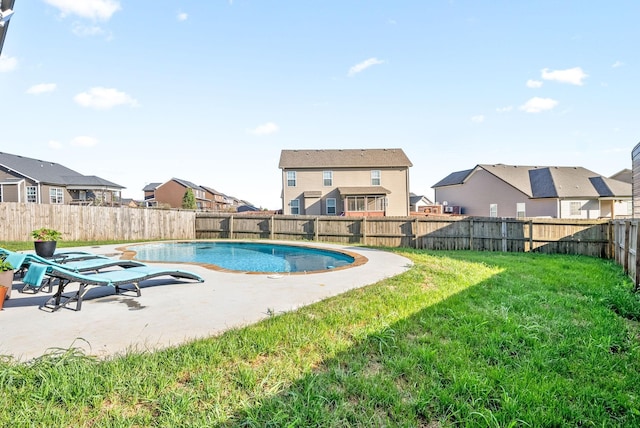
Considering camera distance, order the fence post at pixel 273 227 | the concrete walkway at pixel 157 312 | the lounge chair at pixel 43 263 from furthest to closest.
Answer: the fence post at pixel 273 227
the lounge chair at pixel 43 263
the concrete walkway at pixel 157 312

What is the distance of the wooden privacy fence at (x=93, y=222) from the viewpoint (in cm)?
1408

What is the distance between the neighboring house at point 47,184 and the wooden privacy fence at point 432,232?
639 inches

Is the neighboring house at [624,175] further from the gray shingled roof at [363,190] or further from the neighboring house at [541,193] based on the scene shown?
the gray shingled roof at [363,190]

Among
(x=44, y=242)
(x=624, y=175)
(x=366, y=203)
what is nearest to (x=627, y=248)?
(x=44, y=242)

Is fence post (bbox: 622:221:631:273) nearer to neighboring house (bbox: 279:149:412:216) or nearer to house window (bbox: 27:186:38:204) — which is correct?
neighboring house (bbox: 279:149:412:216)

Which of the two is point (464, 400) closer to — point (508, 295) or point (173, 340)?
point (173, 340)

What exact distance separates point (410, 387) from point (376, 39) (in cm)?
1349

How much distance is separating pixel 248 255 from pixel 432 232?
306 inches

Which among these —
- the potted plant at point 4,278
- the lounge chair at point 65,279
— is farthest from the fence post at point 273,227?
the potted plant at point 4,278

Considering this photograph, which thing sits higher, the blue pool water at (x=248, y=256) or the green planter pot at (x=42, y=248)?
the green planter pot at (x=42, y=248)

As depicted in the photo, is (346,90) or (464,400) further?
(346,90)

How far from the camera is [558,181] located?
1048 inches

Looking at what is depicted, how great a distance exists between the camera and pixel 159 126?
18.0 metres

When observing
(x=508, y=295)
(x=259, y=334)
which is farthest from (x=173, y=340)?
(x=508, y=295)
